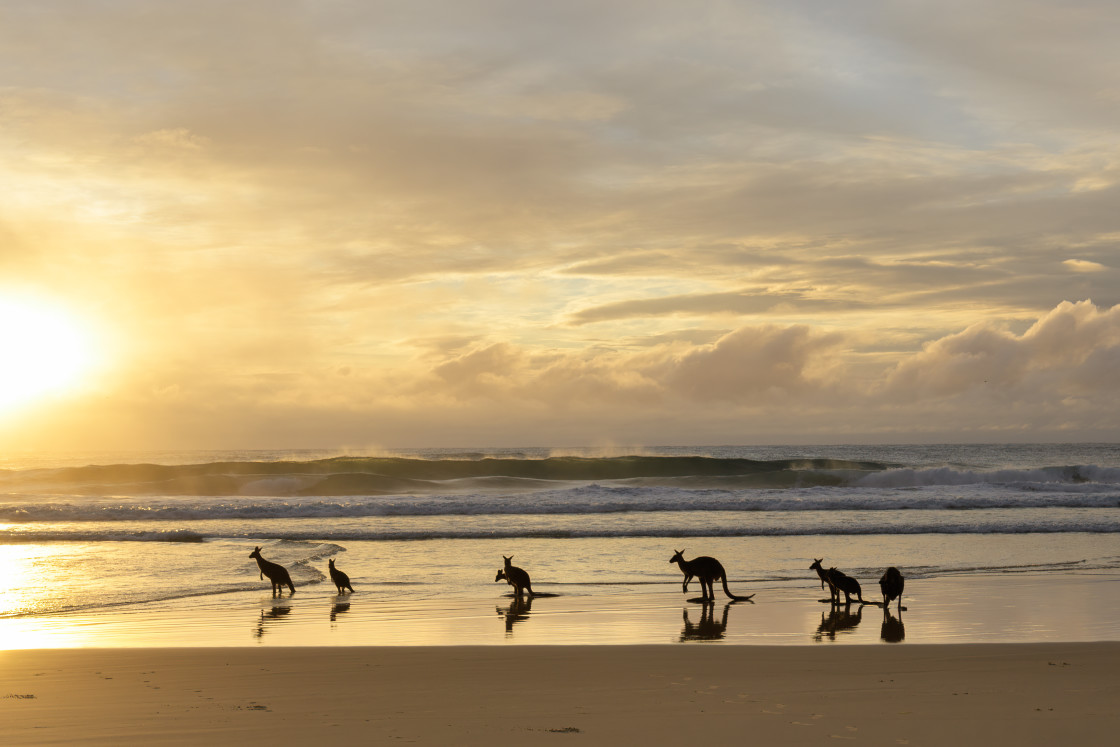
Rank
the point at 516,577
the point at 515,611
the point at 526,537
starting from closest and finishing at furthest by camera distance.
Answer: the point at 515,611 < the point at 516,577 < the point at 526,537

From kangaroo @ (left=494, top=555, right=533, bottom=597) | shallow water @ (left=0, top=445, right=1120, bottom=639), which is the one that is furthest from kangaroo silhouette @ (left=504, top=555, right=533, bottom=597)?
shallow water @ (left=0, top=445, right=1120, bottom=639)

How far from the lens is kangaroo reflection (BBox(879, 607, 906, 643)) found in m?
9.12

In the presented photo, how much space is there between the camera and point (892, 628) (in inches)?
383

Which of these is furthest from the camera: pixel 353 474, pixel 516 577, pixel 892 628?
pixel 353 474

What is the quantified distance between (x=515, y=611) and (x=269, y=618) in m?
3.00

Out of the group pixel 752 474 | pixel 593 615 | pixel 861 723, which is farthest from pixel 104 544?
pixel 752 474

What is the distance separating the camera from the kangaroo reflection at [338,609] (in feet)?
35.3

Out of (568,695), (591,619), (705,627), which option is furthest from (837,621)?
(568,695)

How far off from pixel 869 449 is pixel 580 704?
9305 cm

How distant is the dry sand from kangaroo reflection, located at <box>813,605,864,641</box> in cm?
89

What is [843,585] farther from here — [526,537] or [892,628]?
[526,537]

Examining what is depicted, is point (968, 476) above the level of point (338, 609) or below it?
above

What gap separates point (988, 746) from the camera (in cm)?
554

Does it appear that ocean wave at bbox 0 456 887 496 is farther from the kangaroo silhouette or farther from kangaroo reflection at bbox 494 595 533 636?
kangaroo reflection at bbox 494 595 533 636
